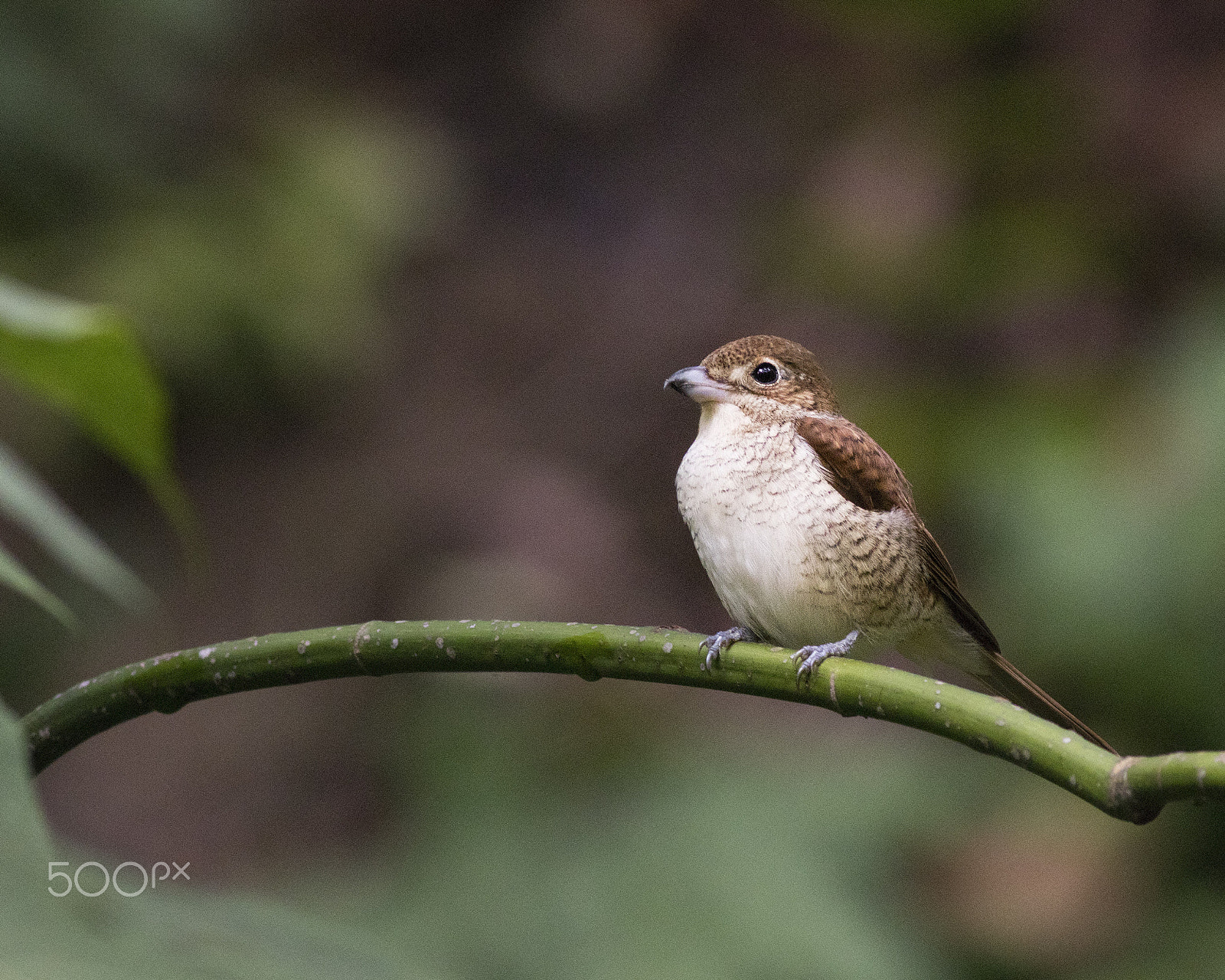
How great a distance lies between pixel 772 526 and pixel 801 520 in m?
0.06

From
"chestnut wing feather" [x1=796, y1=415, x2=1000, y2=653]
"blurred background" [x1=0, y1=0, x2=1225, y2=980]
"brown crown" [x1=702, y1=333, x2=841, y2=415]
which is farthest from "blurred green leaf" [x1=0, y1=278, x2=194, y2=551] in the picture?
"blurred background" [x1=0, y1=0, x2=1225, y2=980]

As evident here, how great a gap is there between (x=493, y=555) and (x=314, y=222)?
1878mm

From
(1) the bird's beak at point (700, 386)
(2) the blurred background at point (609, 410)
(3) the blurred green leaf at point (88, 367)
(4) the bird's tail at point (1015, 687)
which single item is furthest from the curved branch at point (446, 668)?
(2) the blurred background at point (609, 410)

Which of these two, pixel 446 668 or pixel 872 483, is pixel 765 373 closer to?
pixel 872 483

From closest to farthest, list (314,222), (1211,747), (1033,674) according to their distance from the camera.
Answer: (1211,747) < (1033,674) < (314,222)

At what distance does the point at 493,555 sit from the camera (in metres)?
6.88

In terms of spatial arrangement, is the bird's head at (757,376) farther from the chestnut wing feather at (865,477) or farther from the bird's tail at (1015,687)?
the bird's tail at (1015,687)

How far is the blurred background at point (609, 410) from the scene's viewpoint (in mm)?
4508

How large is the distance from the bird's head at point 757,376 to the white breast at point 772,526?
2.0 inches

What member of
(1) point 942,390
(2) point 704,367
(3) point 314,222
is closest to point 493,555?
(3) point 314,222

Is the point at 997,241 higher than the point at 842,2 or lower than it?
lower

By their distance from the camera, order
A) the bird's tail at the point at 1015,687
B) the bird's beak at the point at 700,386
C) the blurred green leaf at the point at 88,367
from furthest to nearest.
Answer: the bird's beak at the point at 700,386
the bird's tail at the point at 1015,687
the blurred green leaf at the point at 88,367

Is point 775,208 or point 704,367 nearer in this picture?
point 704,367

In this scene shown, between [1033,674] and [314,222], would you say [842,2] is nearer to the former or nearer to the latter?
[314,222]
